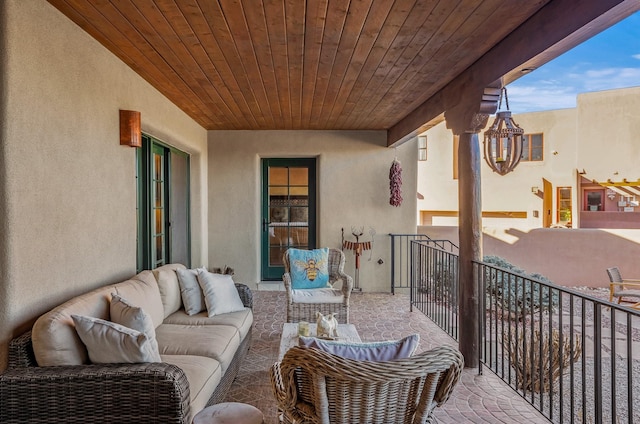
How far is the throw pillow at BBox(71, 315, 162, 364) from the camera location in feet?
6.52

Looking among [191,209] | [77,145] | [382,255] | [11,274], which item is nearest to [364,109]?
[382,255]

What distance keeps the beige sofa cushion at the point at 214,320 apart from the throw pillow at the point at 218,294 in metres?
0.07

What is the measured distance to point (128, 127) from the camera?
3391 mm

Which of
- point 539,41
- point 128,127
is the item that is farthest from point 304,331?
point 539,41

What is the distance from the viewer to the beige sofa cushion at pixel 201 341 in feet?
8.43

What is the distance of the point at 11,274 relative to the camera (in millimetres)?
2084

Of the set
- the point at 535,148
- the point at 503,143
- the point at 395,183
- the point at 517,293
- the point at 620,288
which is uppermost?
the point at 535,148

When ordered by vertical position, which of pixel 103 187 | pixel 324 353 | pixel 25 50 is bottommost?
pixel 324 353

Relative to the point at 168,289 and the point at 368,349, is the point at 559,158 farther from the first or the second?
the point at 368,349

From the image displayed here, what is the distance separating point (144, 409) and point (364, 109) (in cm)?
416

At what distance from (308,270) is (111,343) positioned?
2677mm

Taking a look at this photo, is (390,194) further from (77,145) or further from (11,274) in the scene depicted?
(11,274)

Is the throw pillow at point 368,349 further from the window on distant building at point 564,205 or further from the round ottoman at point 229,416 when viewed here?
the window on distant building at point 564,205

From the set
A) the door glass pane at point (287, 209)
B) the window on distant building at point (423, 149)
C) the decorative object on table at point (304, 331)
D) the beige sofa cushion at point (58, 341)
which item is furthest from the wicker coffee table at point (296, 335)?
the window on distant building at point (423, 149)
